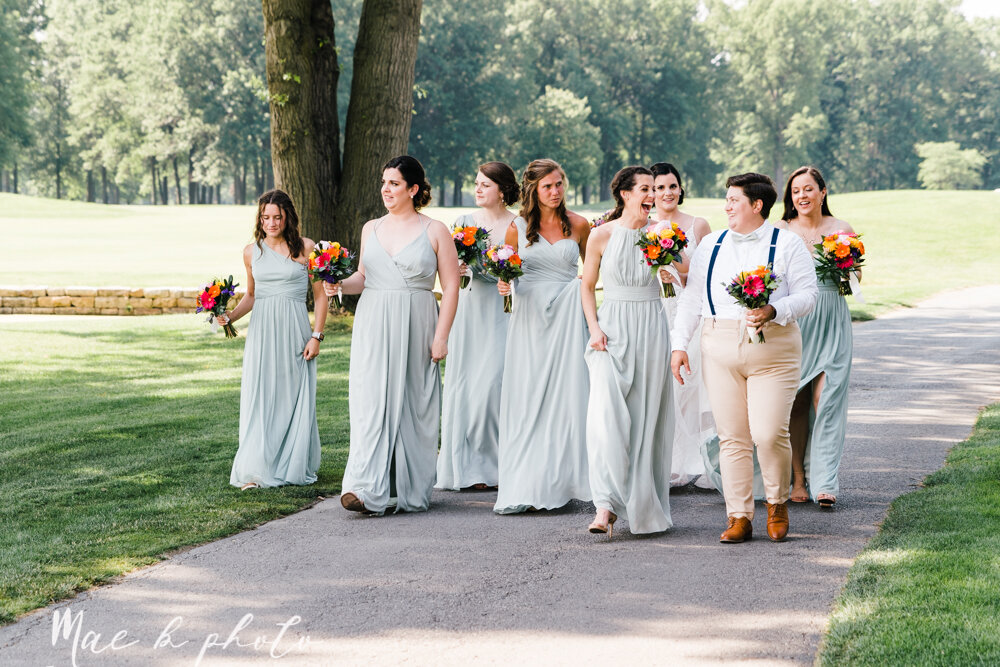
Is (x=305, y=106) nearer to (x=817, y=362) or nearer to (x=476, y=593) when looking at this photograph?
(x=817, y=362)

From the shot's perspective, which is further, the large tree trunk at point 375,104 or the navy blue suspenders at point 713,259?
the large tree trunk at point 375,104

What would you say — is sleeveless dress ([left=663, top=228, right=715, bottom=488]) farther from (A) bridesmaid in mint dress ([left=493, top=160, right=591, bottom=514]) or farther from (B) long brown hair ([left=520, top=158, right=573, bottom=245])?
(B) long brown hair ([left=520, top=158, right=573, bottom=245])

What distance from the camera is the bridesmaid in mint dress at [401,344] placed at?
286 inches

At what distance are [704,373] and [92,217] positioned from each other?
5902 centimetres

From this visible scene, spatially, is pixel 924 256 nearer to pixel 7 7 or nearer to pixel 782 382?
pixel 782 382

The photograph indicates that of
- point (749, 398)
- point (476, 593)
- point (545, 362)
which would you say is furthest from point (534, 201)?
point (476, 593)

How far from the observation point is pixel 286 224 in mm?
8430

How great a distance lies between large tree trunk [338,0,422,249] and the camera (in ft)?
52.9

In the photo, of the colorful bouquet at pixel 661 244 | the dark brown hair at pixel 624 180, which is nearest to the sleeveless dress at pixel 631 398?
the colorful bouquet at pixel 661 244

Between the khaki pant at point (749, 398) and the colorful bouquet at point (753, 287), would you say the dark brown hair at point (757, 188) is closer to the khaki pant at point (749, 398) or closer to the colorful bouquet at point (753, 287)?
the colorful bouquet at point (753, 287)

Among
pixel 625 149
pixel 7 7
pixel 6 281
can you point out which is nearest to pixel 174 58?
pixel 7 7

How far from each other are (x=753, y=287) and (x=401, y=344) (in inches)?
103

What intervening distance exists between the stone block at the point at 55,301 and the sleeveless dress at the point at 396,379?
739 inches

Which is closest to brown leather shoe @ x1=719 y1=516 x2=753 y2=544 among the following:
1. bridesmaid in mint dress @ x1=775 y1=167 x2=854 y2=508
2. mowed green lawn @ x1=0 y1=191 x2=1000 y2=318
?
A: bridesmaid in mint dress @ x1=775 y1=167 x2=854 y2=508
